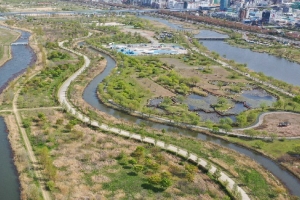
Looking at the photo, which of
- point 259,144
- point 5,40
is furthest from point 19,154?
point 5,40

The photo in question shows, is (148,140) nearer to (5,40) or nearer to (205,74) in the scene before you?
(205,74)

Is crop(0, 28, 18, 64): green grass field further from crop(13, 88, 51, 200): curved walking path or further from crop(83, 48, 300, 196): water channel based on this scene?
crop(13, 88, 51, 200): curved walking path

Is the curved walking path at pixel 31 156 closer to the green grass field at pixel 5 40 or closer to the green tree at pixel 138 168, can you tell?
the green tree at pixel 138 168

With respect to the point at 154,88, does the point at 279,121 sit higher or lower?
lower

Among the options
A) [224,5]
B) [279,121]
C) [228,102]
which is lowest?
[279,121]

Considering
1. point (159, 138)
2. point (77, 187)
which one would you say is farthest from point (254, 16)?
point (77, 187)

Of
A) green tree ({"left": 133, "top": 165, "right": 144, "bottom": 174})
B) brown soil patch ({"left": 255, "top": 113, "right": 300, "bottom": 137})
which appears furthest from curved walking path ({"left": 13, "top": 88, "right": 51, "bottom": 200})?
brown soil patch ({"left": 255, "top": 113, "right": 300, "bottom": 137})

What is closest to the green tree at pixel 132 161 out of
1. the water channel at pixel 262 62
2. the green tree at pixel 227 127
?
the green tree at pixel 227 127
